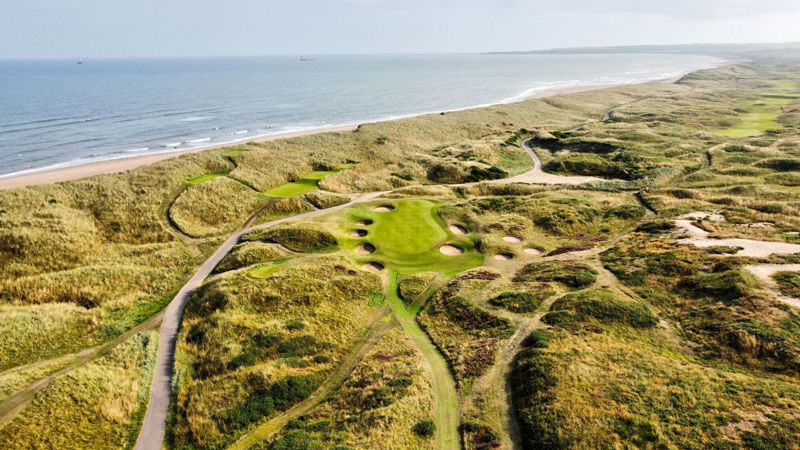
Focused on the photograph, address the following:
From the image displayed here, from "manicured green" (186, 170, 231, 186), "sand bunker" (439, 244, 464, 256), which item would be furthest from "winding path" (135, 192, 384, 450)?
"sand bunker" (439, 244, 464, 256)

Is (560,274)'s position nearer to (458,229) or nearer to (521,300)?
(521,300)

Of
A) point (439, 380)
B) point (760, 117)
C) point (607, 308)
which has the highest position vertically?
point (760, 117)

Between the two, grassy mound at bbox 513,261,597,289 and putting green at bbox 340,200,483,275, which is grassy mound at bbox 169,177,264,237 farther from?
grassy mound at bbox 513,261,597,289

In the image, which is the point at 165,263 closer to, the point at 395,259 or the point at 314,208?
the point at 314,208

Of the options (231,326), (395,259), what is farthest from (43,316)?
(395,259)

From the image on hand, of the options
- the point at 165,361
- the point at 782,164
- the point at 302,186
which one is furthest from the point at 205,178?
the point at 782,164
